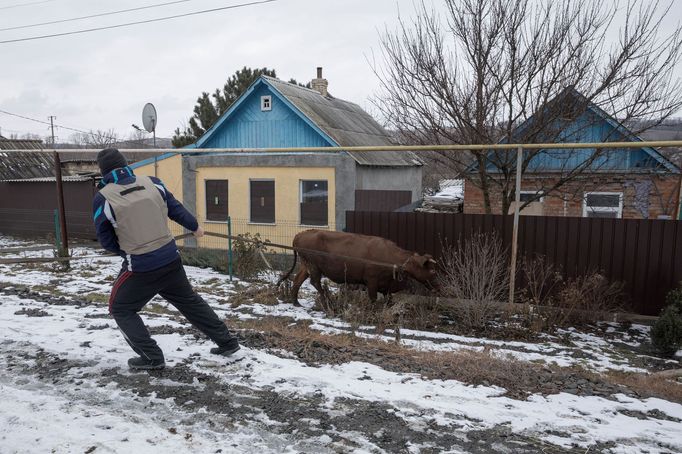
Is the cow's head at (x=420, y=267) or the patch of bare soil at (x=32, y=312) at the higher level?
the cow's head at (x=420, y=267)

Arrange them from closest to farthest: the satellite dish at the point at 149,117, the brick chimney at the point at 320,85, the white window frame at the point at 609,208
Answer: the white window frame at the point at 609,208 → the satellite dish at the point at 149,117 → the brick chimney at the point at 320,85

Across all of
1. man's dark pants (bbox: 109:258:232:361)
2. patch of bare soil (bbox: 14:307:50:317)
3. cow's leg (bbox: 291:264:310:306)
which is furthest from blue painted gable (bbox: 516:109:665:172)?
patch of bare soil (bbox: 14:307:50:317)

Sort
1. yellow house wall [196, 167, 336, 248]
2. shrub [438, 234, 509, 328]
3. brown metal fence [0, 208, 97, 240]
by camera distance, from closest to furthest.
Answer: shrub [438, 234, 509, 328]
yellow house wall [196, 167, 336, 248]
brown metal fence [0, 208, 97, 240]

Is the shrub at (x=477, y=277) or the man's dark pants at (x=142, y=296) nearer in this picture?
the man's dark pants at (x=142, y=296)

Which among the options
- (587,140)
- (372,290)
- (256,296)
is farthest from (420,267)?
(587,140)

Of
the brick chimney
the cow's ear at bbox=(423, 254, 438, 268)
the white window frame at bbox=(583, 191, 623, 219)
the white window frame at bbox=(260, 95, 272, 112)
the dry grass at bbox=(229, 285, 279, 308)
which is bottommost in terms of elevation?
the dry grass at bbox=(229, 285, 279, 308)

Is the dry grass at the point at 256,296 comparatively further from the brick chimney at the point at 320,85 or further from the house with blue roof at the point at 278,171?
the brick chimney at the point at 320,85

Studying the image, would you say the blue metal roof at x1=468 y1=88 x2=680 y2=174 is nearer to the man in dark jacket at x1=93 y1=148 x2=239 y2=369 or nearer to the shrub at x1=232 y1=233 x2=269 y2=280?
the shrub at x1=232 y1=233 x2=269 y2=280

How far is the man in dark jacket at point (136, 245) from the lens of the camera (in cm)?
405

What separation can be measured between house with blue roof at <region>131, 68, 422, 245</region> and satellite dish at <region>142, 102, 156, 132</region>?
1108mm

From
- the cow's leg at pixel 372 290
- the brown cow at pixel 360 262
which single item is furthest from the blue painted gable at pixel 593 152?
the cow's leg at pixel 372 290

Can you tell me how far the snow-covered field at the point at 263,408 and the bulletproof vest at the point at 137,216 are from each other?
3.69 ft

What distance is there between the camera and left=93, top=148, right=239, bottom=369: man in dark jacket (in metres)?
4.05

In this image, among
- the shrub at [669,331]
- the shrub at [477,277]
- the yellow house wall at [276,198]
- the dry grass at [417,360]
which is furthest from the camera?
the yellow house wall at [276,198]
